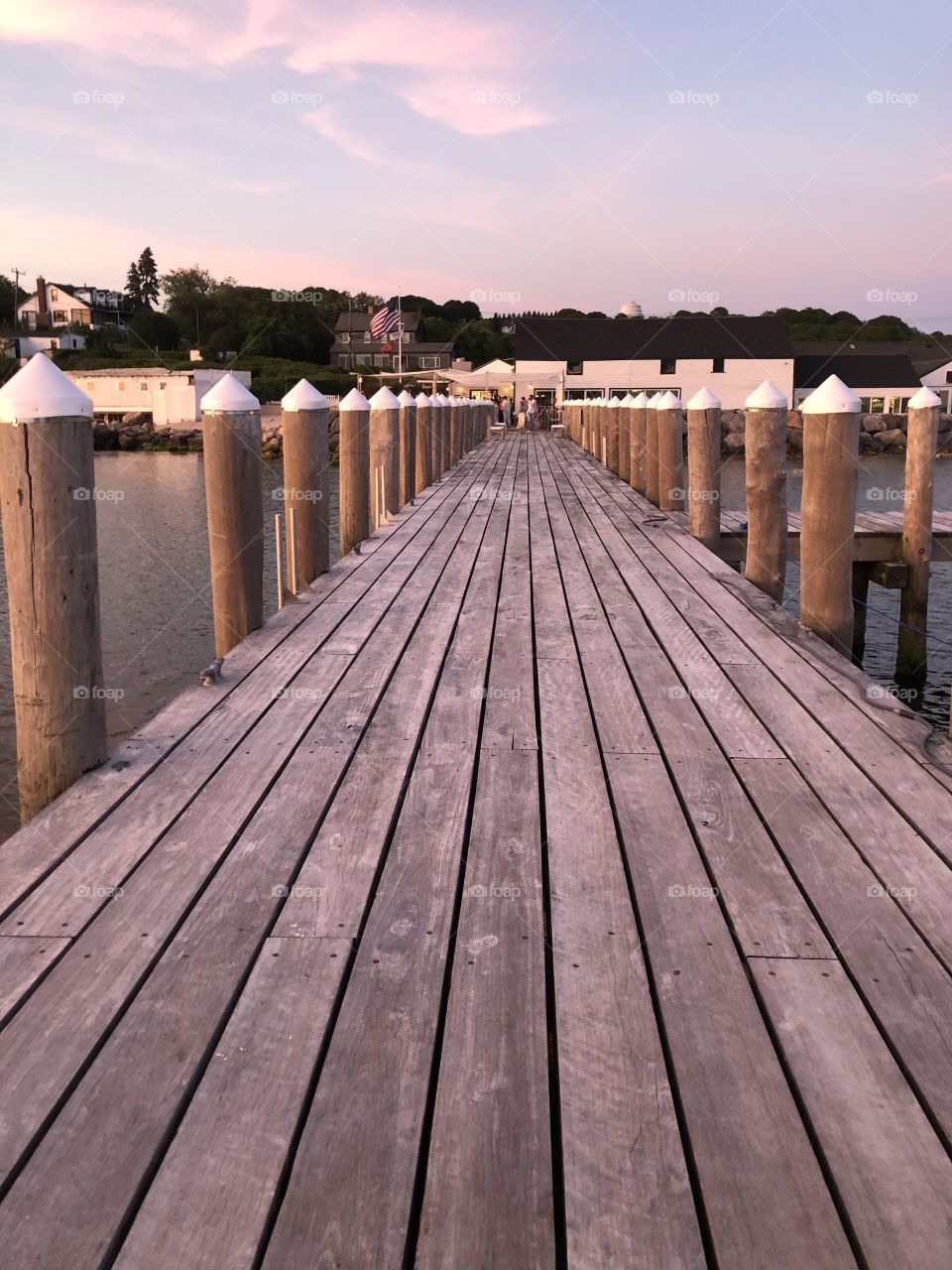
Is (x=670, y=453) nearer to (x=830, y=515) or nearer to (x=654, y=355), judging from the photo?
(x=830, y=515)

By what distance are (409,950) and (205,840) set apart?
868mm

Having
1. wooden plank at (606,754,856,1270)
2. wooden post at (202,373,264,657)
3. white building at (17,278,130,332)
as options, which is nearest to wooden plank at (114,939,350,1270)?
wooden plank at (606,754,856,1270)

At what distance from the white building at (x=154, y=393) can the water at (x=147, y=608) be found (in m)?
30.5

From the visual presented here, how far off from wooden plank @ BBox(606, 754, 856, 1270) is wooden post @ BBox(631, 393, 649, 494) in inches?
437

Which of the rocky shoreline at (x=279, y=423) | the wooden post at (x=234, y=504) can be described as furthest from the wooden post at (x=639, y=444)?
the rocky shoreline at (x=279, y=423)

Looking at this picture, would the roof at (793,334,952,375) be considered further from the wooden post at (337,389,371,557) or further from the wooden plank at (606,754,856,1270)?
the wooden plank at (606,754,856,1270)

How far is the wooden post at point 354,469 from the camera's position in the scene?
31.6ft

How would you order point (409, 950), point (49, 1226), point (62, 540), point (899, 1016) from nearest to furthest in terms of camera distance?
point (49, 1226) < point (899, 1016) < point (409, 950) < point (62, 540)

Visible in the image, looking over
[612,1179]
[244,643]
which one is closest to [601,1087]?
[612,1179]

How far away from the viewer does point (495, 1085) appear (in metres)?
2.11

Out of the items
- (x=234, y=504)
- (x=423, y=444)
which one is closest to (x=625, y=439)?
(x=423, y=444)

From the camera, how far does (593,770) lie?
3.75 m

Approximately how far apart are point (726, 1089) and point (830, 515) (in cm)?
466

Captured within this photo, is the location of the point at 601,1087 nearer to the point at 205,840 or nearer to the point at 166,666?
the point at 205,840
